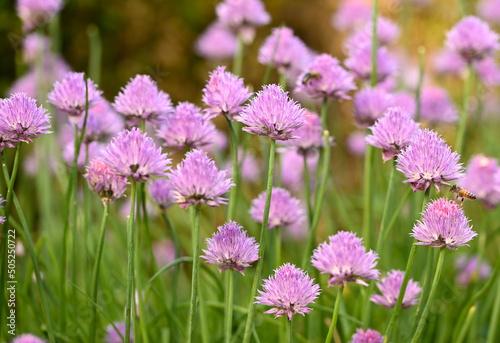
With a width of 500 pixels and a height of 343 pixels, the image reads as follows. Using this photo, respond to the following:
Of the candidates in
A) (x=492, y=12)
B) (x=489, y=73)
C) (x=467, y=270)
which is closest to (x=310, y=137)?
(x=467, y=270)

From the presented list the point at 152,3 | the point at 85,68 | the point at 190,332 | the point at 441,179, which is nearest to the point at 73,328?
the point at 190,332

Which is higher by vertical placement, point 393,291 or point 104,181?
point 104,181

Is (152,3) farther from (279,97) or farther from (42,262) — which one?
(279,97)

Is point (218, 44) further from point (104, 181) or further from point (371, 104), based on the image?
point (104, 181)

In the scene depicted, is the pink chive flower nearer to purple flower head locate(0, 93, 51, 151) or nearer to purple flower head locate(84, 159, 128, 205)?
purple flower head locate(84, 159, 128, 205)

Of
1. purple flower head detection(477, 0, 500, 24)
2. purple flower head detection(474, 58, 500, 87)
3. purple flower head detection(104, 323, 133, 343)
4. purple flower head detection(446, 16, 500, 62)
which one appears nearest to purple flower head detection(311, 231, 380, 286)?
purple flower head detection(104, 323, 133, 343)

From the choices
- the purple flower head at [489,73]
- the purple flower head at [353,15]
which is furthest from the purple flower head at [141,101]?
the purple flower head at [353,15]

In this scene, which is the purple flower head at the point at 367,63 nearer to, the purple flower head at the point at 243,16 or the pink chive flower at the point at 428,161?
the purple flower head at the point at 243,16
